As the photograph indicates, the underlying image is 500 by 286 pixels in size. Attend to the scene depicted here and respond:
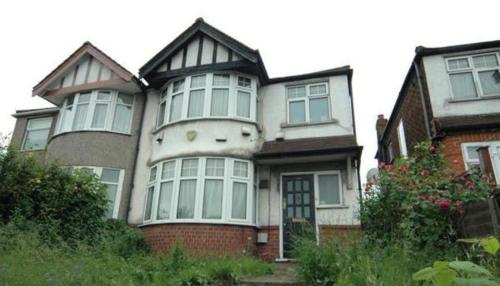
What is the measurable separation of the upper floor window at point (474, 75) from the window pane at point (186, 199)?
855cm

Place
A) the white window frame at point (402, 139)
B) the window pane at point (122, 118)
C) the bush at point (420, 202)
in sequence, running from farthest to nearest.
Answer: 1. the white window frame at point (402, 139)
2. the window pane at point (122, 118)
3. the bush at point (420, 202)

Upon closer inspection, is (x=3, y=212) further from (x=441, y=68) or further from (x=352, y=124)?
(x=441, y=68)

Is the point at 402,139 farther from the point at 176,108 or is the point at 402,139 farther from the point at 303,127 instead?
the point at 176,108

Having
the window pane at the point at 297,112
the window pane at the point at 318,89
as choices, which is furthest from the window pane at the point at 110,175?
the window pane at the point at 318,89

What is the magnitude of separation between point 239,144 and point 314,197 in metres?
2.89

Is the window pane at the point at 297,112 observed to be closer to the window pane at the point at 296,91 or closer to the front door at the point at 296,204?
the window pane at the point at 296,91

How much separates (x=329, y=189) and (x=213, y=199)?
3618mm

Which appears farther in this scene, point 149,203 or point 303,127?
point 303,127

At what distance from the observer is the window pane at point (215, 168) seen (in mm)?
9930

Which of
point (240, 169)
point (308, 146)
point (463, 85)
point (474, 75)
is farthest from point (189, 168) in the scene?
point (474, 75)

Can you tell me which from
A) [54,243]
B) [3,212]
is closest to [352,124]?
[54,243]

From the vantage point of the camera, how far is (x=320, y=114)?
1125cm

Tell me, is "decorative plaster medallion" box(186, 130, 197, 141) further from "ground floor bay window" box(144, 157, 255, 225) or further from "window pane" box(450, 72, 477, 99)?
"window pane" box(450, 72, 477, 99)

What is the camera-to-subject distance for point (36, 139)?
14484 mm
